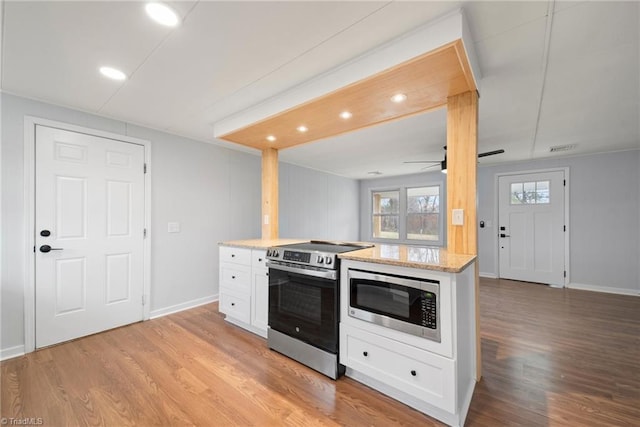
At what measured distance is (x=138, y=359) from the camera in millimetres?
2244

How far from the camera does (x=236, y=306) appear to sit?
2906 millimetres

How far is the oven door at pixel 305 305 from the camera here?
2.03 meters

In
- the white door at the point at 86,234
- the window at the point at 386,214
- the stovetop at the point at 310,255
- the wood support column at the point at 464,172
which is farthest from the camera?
the window at the point at 386,214

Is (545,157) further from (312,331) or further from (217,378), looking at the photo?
(217,378)

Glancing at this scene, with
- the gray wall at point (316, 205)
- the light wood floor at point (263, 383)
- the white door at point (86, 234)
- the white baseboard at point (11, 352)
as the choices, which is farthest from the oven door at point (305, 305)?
the gray wall at point (316, 205)

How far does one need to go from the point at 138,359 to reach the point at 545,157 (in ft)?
21.6

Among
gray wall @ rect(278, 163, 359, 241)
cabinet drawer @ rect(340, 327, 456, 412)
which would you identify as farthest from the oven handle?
gray wall @ rect(278, 163, 359, 241)

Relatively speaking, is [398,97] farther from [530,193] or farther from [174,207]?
[530,193]

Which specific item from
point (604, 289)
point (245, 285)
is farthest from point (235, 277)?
point (604, 289)

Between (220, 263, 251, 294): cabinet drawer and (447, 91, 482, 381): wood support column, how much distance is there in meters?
2.02

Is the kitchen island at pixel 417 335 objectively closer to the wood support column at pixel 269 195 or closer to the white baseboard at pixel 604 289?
the wood support column at pixel 269 195

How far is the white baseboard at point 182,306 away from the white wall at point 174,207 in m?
0.02

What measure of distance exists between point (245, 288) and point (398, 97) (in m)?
2.38

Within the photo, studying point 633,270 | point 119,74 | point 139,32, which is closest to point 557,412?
point 139,32
